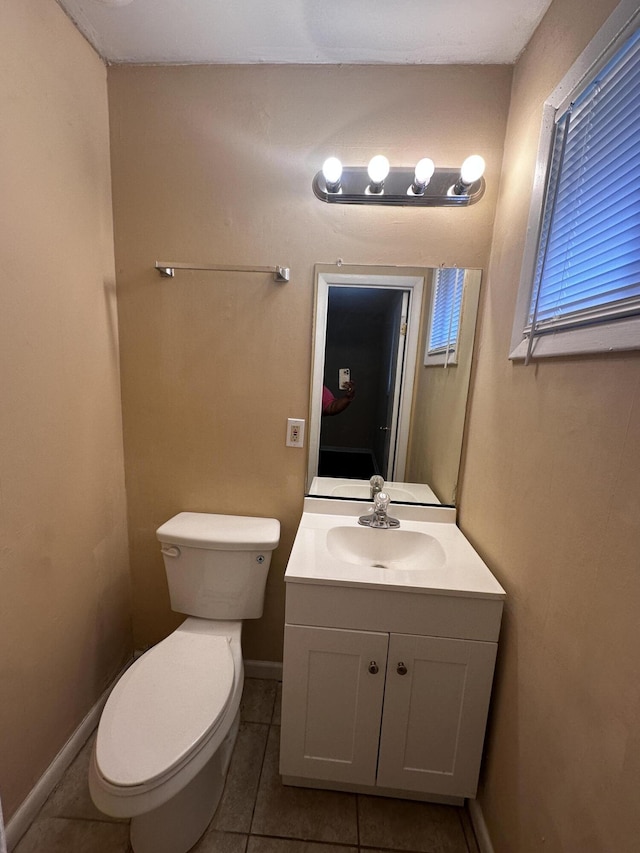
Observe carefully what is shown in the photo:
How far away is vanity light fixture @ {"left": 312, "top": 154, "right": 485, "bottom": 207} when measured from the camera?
3.92 ft

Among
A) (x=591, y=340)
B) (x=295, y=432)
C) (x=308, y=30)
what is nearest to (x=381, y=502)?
(x=295, y=432)

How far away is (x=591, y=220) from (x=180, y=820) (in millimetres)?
1837

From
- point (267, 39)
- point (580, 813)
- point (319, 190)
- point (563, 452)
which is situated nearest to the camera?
point (580, 813)

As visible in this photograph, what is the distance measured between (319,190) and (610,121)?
32.1 inches

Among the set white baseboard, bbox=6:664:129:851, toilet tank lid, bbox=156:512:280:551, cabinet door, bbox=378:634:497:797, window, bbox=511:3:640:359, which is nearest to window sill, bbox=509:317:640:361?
window, bbox=511:3:640:359

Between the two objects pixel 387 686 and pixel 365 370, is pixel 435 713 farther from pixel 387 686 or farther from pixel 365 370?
pixel 365 370

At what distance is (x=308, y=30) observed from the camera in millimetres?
1103

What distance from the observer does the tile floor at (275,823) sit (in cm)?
106

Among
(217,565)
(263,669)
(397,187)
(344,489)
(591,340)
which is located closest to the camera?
(591,340)

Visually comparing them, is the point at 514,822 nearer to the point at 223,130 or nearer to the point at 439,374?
the point at 439,374

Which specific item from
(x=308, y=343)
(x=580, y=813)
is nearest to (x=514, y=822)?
(x=580, y=813)

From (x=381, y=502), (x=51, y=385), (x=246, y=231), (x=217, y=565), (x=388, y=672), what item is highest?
(x=246, y=231)

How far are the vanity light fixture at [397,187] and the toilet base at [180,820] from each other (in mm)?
1790

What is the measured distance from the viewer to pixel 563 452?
2.72ft
